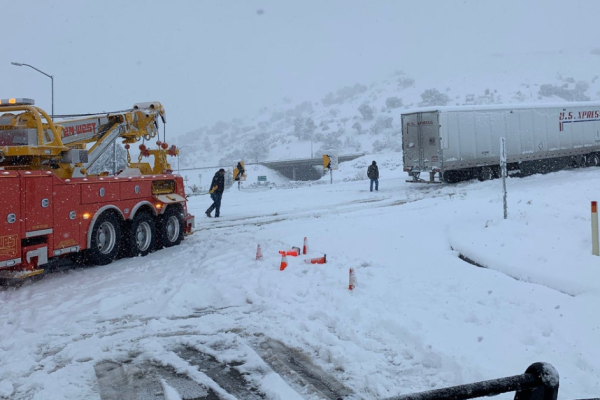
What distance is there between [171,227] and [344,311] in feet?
26.0

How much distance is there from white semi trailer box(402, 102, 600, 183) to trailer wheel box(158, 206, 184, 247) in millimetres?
14427

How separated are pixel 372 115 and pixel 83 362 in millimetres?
125175

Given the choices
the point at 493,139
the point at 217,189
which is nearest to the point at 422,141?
the point at 493,139

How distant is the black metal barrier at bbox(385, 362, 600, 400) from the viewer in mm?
2578

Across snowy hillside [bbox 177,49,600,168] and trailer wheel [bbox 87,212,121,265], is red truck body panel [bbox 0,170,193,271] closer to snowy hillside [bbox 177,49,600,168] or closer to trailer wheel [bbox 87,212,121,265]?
trailer wheel [bbox 87,212,121,265]

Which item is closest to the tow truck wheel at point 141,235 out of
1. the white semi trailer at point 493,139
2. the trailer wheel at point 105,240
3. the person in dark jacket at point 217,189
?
the trailer wheel at point 105,240

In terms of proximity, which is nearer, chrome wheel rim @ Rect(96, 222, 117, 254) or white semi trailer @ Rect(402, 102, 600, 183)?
chrome wheel rim @ Rect(96, 222, 117, 254)

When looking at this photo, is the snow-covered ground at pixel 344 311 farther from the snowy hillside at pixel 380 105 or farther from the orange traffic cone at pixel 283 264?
the snowy hillside at pixel 380 105

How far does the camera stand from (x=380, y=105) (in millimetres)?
143000

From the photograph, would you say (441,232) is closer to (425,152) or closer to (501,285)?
(501,285)

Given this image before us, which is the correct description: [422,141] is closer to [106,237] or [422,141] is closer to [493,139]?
[493,139]

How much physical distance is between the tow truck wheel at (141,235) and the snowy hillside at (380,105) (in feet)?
266

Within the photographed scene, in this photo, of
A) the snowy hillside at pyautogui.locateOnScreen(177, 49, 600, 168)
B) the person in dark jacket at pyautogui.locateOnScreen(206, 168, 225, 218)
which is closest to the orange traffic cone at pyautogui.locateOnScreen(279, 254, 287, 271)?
the person in dark jacket at pyautogui.locateOnScreen(206, 168, 225, 218)

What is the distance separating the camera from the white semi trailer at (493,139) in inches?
1008
